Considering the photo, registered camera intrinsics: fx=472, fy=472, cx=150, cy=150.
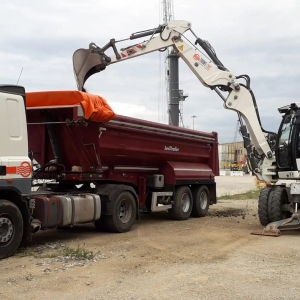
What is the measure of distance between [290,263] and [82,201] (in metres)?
4.30

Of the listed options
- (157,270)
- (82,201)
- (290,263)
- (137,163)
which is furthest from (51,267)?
(137,163)

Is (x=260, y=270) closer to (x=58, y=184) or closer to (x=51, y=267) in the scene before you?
(x=51, y=267)

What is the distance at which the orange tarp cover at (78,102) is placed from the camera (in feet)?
31.6

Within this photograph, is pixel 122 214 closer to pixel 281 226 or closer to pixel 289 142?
pixel 281 226

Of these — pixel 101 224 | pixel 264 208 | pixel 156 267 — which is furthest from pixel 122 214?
pixel 156 267

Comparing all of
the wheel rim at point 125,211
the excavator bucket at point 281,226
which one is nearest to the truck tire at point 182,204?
the wheel rim at point 125,211

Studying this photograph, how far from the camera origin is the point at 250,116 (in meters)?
12.7

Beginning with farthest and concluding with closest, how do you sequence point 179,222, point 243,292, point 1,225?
point 179,222 → point 1,225 → point 243,292

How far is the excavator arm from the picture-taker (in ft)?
40.6

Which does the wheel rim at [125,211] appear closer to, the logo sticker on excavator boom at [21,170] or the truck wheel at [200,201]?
the logo sticker on excavator boom at [21,170]

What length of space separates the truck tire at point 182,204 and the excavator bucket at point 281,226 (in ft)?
9.77

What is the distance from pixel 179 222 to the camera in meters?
13.1

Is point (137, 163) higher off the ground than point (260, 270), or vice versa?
point (137, 163)

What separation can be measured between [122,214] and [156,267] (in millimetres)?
3806
